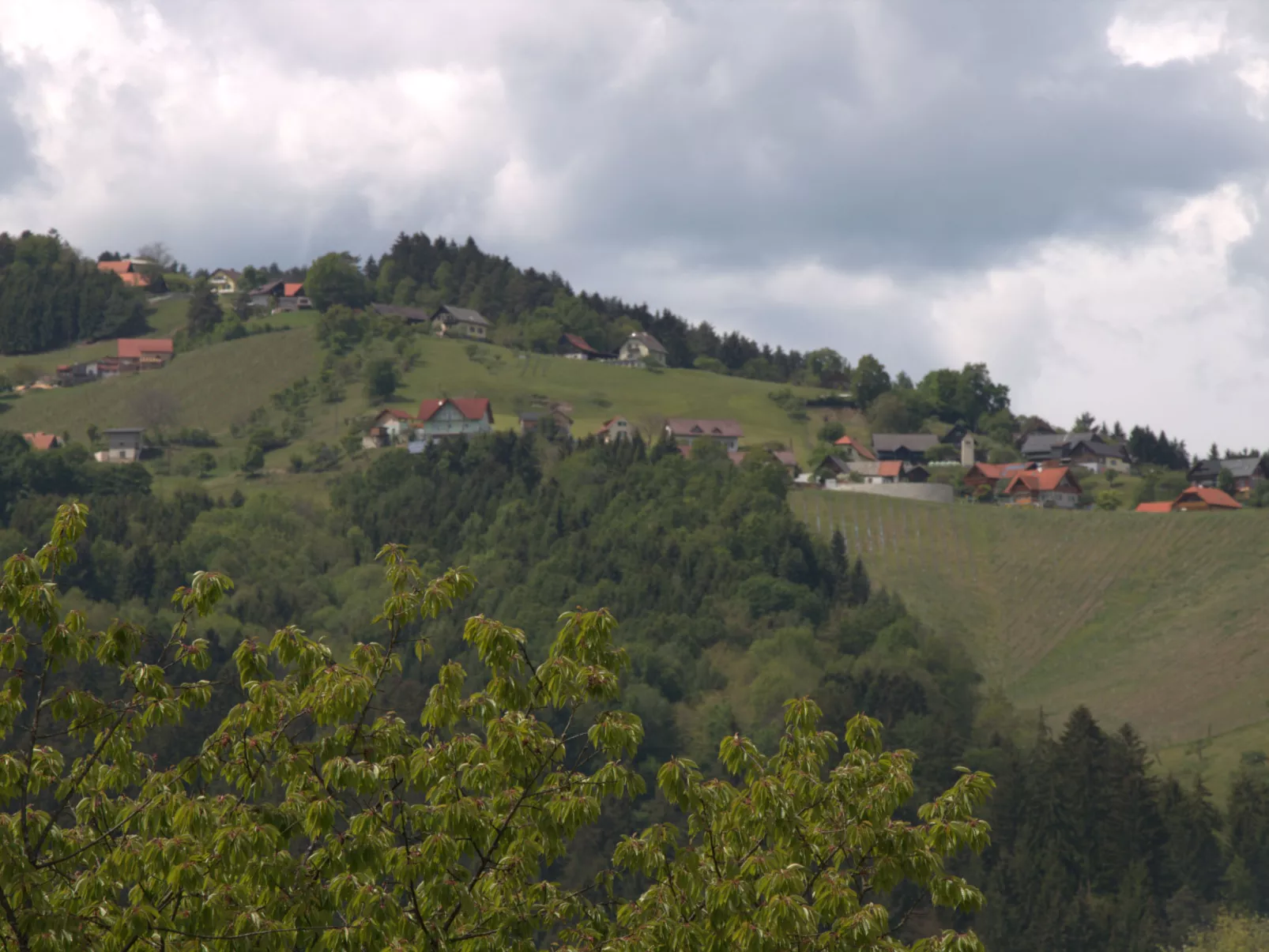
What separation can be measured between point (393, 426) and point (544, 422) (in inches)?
683

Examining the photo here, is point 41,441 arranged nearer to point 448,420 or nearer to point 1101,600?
point 448,420

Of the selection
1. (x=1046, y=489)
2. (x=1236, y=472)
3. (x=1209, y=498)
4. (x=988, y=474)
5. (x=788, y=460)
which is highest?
(x=1236, y=472)

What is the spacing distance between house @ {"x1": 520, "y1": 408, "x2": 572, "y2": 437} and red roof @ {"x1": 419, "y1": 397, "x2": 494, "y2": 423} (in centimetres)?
387

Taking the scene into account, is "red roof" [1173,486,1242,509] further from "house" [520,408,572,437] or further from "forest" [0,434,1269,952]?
"house" [520,408,572,437]

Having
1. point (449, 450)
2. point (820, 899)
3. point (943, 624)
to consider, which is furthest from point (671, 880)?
point (449, 450)

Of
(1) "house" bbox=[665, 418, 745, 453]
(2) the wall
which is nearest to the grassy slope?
(2) the wall

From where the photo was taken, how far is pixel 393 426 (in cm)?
19275

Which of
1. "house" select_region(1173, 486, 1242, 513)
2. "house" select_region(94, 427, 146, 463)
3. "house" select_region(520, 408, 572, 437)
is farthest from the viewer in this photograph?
"house" select_region(94, 427, 146, 463)

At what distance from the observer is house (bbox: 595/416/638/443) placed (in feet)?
634

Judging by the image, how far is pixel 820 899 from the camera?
17.2m

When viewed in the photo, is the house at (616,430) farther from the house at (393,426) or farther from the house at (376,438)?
the house at (376,438)

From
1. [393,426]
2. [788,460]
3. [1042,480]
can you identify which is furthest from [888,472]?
[393,426]

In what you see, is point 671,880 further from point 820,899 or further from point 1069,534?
point 1069,534

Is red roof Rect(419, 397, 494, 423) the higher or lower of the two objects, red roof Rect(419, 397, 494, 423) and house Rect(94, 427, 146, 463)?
the higher
